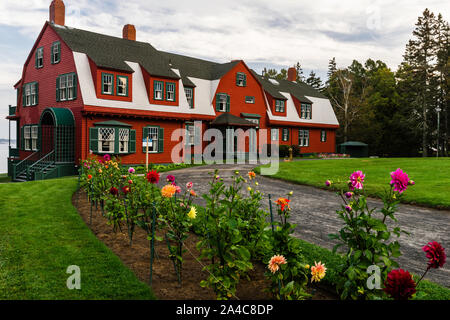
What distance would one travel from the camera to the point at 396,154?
45.1m

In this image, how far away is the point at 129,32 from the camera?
2702cm

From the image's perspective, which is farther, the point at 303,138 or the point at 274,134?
the point at 303,138

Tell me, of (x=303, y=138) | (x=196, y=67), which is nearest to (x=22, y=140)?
(x=196, y=67)

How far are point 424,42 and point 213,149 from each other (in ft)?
112

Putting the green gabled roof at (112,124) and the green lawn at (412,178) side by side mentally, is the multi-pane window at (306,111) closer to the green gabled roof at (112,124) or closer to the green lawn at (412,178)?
the green lawn at (412,178)

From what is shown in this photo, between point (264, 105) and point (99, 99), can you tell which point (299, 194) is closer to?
point (99, 99)

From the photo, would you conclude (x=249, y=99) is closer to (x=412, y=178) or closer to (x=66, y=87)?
(x=66, y=87)

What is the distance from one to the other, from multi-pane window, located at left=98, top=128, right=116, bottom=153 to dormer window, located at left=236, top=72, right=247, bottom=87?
41.3 ft

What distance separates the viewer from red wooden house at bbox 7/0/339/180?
2011 centimetres

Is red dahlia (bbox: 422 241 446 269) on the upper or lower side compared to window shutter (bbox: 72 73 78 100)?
lower

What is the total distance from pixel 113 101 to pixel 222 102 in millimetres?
9953

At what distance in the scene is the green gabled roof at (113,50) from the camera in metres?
21.0

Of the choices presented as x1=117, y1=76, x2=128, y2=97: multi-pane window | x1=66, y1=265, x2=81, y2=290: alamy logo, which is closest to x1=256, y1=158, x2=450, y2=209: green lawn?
x1=66, y1=265, x2=81, y2=290: alamy logo

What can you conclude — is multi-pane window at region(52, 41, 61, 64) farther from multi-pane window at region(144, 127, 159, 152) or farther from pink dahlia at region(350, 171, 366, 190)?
pink dahlia at region(350, 171, 366, 190)
